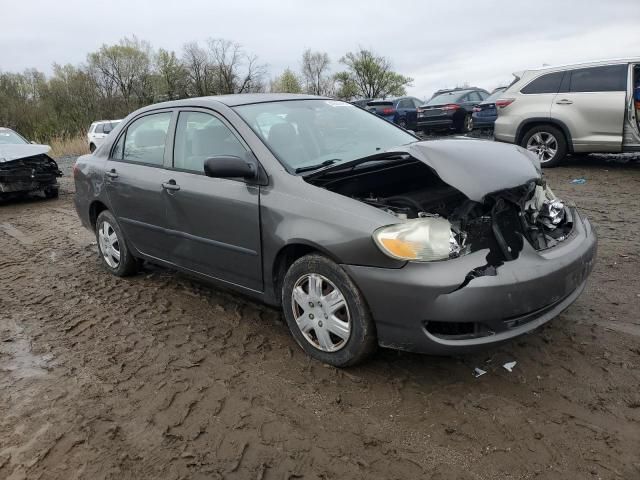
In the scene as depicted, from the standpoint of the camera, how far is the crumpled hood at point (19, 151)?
395 inches

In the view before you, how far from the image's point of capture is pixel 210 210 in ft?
12.1

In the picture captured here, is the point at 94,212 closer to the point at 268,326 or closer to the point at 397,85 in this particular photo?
the point at 268,326

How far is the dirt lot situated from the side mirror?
1170mm

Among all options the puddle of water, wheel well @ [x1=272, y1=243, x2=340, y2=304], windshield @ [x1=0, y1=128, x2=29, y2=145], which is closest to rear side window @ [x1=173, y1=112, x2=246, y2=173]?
wheel well @ [x1=272, y1=243, x2=340, y2=304]

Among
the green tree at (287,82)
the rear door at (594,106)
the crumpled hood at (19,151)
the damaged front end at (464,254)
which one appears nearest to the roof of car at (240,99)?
the damaged front end at (464,254)

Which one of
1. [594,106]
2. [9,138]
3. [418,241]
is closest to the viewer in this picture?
[418,241]

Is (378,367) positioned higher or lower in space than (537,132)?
lower

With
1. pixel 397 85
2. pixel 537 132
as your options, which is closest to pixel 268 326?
pixel 537 132

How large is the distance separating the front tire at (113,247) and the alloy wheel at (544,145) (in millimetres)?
7132

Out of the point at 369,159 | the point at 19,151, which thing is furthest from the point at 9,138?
the point at 369,159

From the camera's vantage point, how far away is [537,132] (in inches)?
362

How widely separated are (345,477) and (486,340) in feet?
3.31

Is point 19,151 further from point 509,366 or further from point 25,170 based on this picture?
point 509,366

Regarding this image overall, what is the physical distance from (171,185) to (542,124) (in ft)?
24.2
